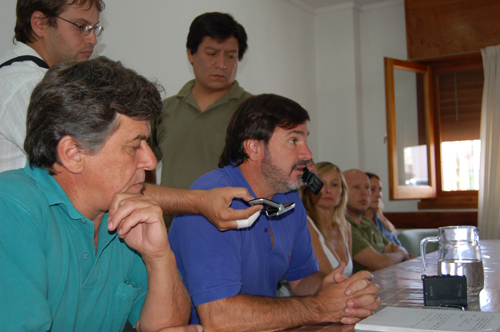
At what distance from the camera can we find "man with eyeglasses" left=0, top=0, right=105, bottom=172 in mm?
1416

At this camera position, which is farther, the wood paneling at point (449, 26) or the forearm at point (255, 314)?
the wood paneling at point (449, 26)

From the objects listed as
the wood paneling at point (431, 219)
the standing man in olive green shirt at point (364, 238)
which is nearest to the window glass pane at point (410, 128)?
the wood paneling at point (431, 219)

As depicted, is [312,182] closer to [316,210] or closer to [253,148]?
[253,148]

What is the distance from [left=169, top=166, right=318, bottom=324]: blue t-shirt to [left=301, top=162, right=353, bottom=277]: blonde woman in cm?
78

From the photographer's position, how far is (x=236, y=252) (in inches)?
55.6

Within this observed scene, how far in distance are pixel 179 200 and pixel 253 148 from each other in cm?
46

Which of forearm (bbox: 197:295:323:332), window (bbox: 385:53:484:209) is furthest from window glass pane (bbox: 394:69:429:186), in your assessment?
forearm (bbox: 197:295:323:332)

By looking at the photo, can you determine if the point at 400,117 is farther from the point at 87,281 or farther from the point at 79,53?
the point at 87,281

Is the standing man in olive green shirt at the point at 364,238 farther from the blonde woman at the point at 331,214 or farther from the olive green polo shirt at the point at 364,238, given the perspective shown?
the blonde woman at the point at 331,214

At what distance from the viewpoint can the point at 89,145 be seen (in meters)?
1.07

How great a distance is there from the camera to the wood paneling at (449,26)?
4.95 metres

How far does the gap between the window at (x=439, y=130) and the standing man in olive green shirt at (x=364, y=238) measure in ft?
5.60

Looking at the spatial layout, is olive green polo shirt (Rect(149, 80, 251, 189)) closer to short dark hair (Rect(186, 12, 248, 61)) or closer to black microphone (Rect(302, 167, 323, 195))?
short dark hair (Rect(186, 12, 248, 61))

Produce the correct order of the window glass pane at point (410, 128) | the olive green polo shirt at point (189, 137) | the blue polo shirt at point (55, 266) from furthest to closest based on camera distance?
the window glass pane at point (410, 128) < the olive green polo shirt at point (189, 137) < the blue polo shirt at point (55, 266)
